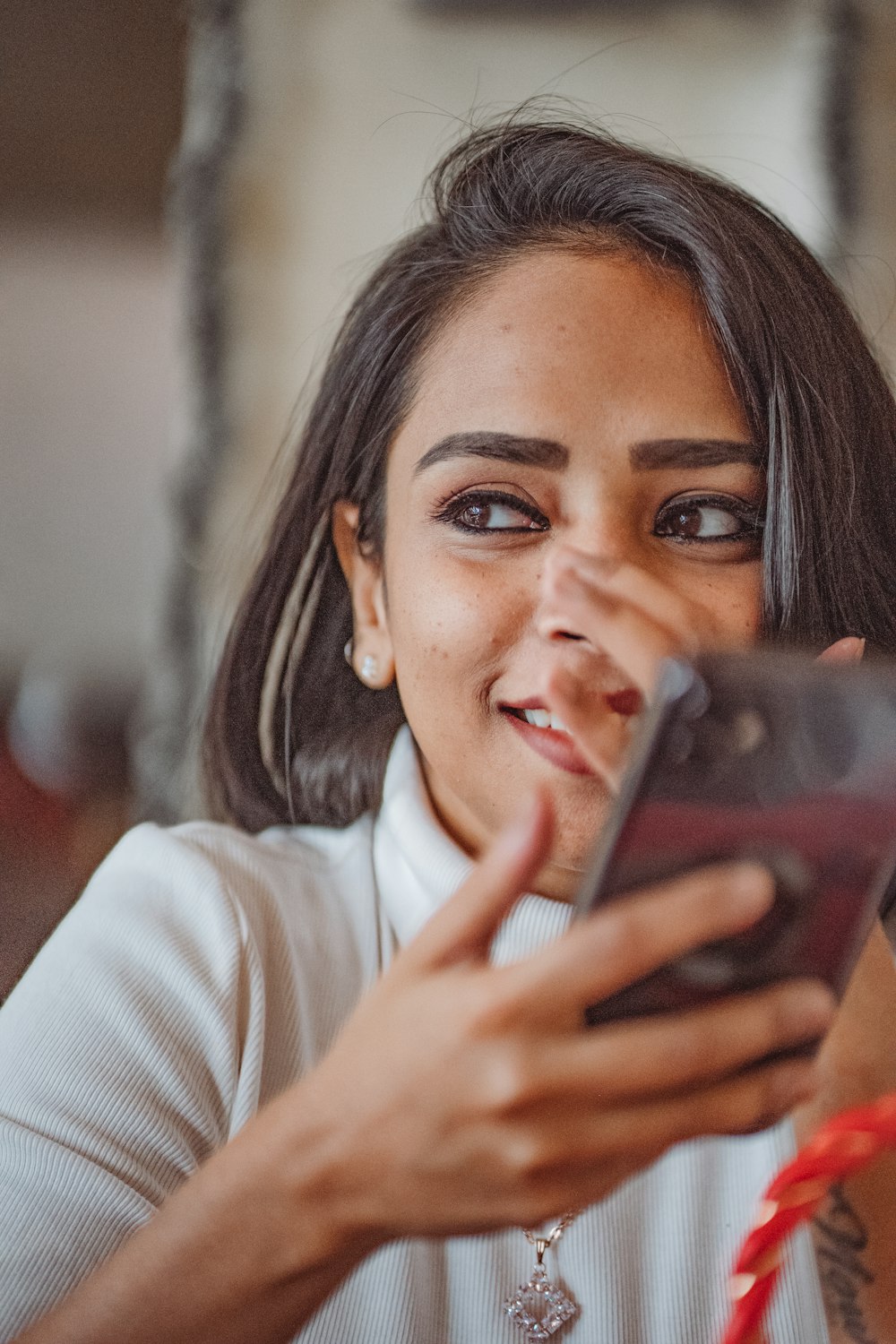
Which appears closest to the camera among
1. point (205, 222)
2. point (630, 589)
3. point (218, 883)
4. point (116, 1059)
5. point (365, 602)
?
point (630, 589)

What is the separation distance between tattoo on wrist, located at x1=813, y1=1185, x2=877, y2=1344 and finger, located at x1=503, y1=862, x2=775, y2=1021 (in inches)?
13.7

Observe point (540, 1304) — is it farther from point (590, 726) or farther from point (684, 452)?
point (684, 452)

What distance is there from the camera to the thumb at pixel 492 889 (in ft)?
1.20

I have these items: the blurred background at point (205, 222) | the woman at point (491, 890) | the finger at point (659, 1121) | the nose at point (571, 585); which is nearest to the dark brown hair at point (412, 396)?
the woman at point (491, 890)

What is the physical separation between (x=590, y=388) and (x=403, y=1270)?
0.49 metres

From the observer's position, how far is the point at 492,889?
14.4 inches

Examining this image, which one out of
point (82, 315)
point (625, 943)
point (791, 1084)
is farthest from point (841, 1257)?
point (82, 315)

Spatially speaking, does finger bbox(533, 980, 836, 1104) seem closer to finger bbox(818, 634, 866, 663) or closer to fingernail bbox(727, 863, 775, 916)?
fingernail bbox(727, 863, 775, 916)

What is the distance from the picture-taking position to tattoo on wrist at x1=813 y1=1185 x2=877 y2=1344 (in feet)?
1.98

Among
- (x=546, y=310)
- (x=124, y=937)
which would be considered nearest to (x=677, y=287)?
(x=546, y=310)

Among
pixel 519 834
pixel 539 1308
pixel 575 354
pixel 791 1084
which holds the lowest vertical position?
pixel 539 1308

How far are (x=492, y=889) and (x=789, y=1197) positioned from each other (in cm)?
21

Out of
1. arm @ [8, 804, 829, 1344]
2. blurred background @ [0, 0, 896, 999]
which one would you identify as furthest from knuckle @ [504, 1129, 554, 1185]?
blurred background @ [0, 0, 896, 999]

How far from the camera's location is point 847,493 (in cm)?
72
